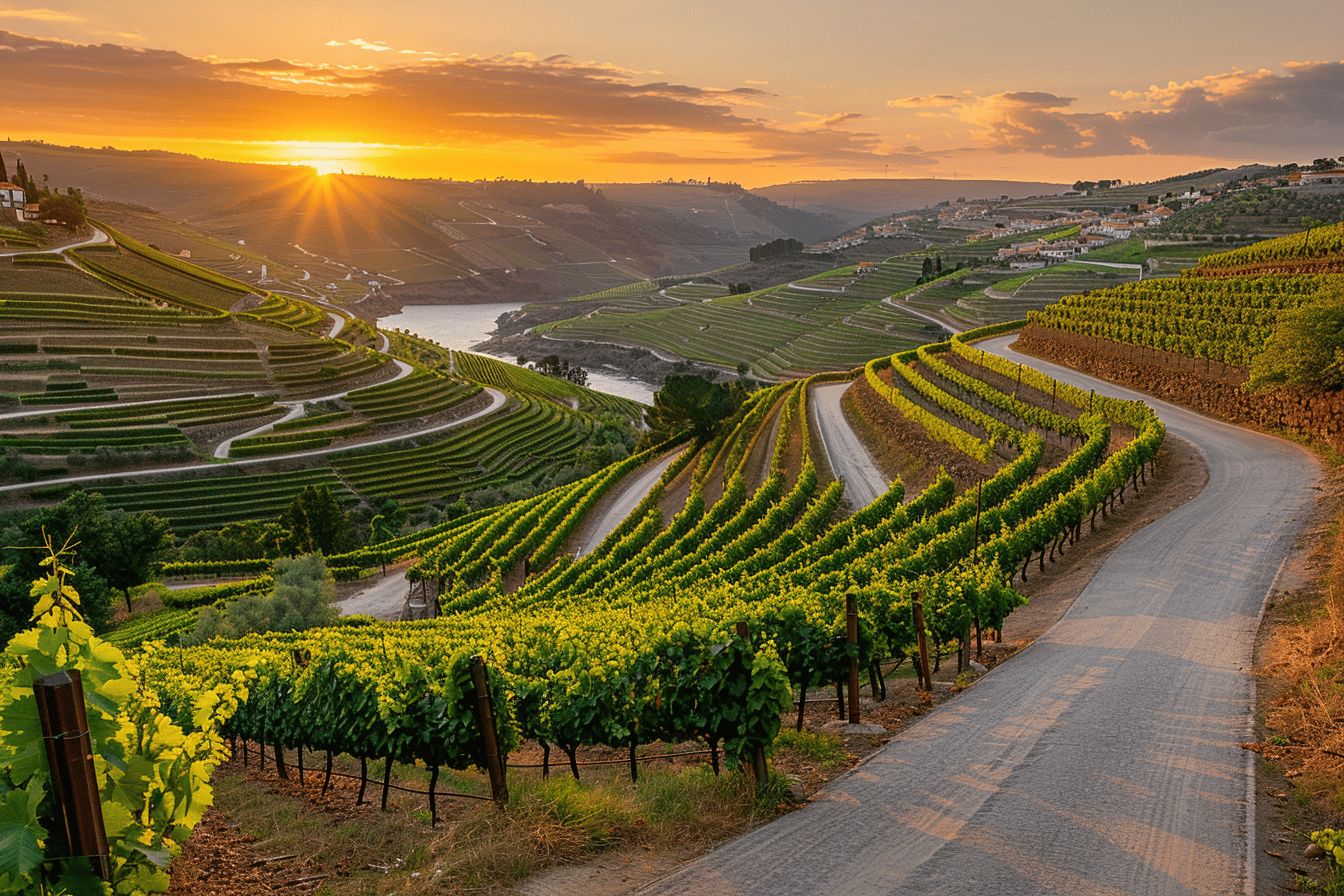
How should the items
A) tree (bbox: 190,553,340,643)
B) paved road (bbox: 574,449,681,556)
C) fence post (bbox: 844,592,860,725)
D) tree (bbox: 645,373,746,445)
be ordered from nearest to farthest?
1. fence post (bbox: 844,592,860,725)
2. tree (bbox: 190,553,340,643)
3. paved road (bbox: 574,449,681,556)
4. tree (bbox: 645,373,746,445)

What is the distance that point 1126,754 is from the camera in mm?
13188

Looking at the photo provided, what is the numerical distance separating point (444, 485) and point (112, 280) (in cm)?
6653

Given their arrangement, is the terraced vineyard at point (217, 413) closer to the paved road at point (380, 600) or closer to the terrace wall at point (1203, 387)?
the paved road at point (380, 600)

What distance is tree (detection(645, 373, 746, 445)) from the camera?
248 feet

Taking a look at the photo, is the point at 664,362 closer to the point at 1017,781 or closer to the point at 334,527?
the point at 334,527

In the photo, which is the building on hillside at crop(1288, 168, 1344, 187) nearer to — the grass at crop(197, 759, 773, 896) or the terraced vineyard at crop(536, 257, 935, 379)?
the terraced vineyard at crop(536, 257, 935, 379)

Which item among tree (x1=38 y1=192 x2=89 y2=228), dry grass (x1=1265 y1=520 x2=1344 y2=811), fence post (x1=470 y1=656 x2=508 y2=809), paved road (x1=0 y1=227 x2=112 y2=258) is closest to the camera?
fence post (x1=470 y1=656 x2=508 y2=809)

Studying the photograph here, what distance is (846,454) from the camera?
56.5m

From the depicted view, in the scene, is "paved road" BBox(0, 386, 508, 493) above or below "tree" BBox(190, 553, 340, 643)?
above

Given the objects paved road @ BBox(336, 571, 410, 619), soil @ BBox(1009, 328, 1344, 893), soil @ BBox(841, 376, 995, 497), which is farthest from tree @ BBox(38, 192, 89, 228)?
soil @ BBox(1009, 328, 1344, 893)

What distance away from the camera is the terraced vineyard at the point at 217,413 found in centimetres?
7519

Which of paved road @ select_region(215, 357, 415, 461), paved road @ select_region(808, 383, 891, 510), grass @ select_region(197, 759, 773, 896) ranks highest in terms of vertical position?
grass @ select_region(197, 759, 773, 896)

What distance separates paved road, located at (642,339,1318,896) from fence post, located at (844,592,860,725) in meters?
0.95

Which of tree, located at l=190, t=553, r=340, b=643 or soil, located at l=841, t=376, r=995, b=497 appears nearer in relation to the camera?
tree, located at l=190, t=553, r=340, b=643
